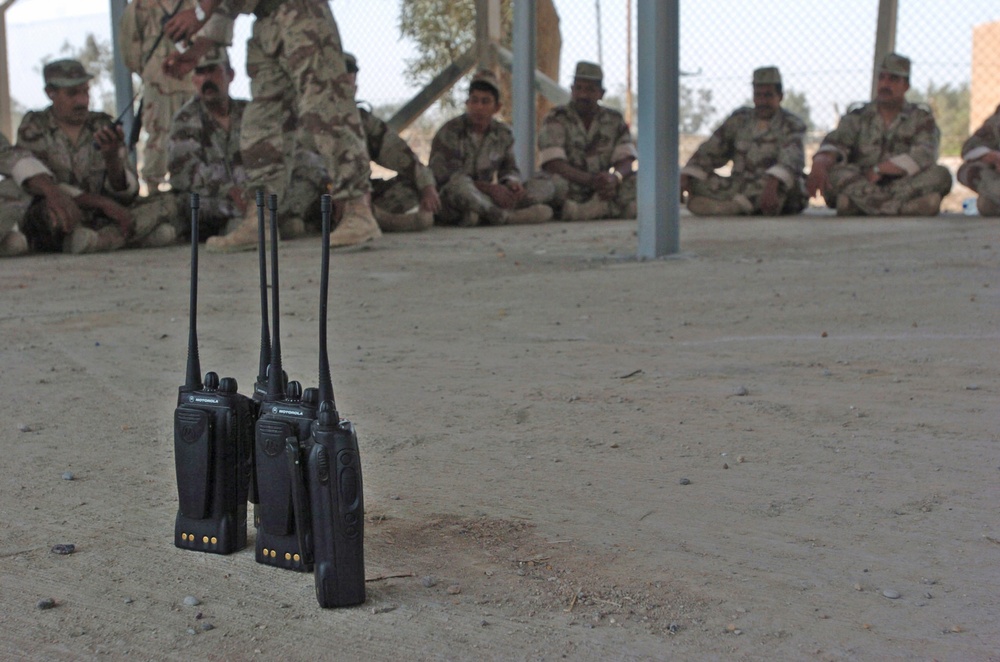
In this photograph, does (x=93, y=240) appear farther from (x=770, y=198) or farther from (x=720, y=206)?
(x=770, y=198)

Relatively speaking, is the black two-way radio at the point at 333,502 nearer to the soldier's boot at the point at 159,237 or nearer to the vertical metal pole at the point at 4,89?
the soldier's boot at the point at 159,237

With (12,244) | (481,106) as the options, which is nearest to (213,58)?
(12,244)

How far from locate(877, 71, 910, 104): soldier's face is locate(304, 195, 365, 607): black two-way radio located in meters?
7.07

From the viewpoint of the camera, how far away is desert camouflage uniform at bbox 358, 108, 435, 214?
7094 mm

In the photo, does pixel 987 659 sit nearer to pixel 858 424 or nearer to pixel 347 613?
pixel 347 613

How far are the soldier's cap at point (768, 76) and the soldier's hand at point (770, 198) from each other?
0.70m

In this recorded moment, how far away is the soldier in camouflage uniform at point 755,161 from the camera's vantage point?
321 inches

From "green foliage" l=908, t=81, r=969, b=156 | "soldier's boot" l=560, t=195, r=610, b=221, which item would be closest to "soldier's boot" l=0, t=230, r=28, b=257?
"soldier's boot" l=560, t=195, r=610, b=221

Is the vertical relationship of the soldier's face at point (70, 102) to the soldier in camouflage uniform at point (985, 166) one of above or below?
above

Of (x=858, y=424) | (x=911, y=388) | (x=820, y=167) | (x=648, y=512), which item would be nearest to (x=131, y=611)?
(x=648, y=512)

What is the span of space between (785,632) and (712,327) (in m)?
2.10

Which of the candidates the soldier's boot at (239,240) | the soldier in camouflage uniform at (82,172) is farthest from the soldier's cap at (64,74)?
the soldier's boot at (239,240)

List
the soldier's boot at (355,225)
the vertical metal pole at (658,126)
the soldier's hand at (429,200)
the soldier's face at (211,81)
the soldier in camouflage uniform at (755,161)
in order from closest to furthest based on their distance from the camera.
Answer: the vertical metal pole at (658,126), the soldier's boot at (355,225), the soldier's face at (211,81), the soldier's hand at (429,200), the soldier in camouflage uniform at (755,161)

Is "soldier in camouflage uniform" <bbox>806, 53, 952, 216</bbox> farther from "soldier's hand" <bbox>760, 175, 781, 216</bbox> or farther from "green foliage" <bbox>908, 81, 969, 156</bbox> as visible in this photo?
"green foliage" <bbox>908, 81, 969, 156</bbox>
